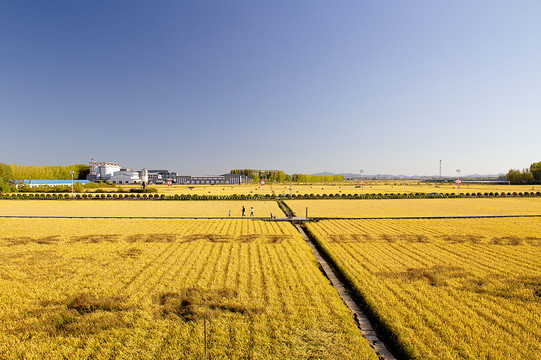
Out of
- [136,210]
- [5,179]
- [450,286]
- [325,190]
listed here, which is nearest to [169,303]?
[450,286]

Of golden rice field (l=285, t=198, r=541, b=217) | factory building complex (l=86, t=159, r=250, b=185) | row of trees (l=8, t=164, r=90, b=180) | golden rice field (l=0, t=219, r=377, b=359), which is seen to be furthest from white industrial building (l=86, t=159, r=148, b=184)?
golden rice field (l=0, t=219, r=377, b=359)

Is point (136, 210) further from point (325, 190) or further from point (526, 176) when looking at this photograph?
point (526, 176)

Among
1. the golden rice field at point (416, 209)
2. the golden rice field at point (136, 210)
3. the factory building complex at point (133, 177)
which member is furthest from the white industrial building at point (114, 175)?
the golden rice field at point (416, 209)

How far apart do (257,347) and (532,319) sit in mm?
11302

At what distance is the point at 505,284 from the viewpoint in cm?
1388

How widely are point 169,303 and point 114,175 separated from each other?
538 feet

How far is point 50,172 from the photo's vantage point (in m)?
167

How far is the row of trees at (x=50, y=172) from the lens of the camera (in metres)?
160

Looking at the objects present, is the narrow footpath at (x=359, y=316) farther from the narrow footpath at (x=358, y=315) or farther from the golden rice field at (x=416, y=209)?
the golden rice field at (x=416, y=209)

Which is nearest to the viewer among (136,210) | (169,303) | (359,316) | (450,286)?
(359,316)

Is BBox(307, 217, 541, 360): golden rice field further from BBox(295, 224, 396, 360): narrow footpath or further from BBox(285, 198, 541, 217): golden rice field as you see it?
BBox(285, 198, 541, 217): golden rice field

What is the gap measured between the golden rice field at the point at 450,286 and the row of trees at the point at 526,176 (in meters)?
179

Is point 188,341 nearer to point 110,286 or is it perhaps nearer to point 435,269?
point 110,286

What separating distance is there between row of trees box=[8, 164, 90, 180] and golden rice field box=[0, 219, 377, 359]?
573ft
